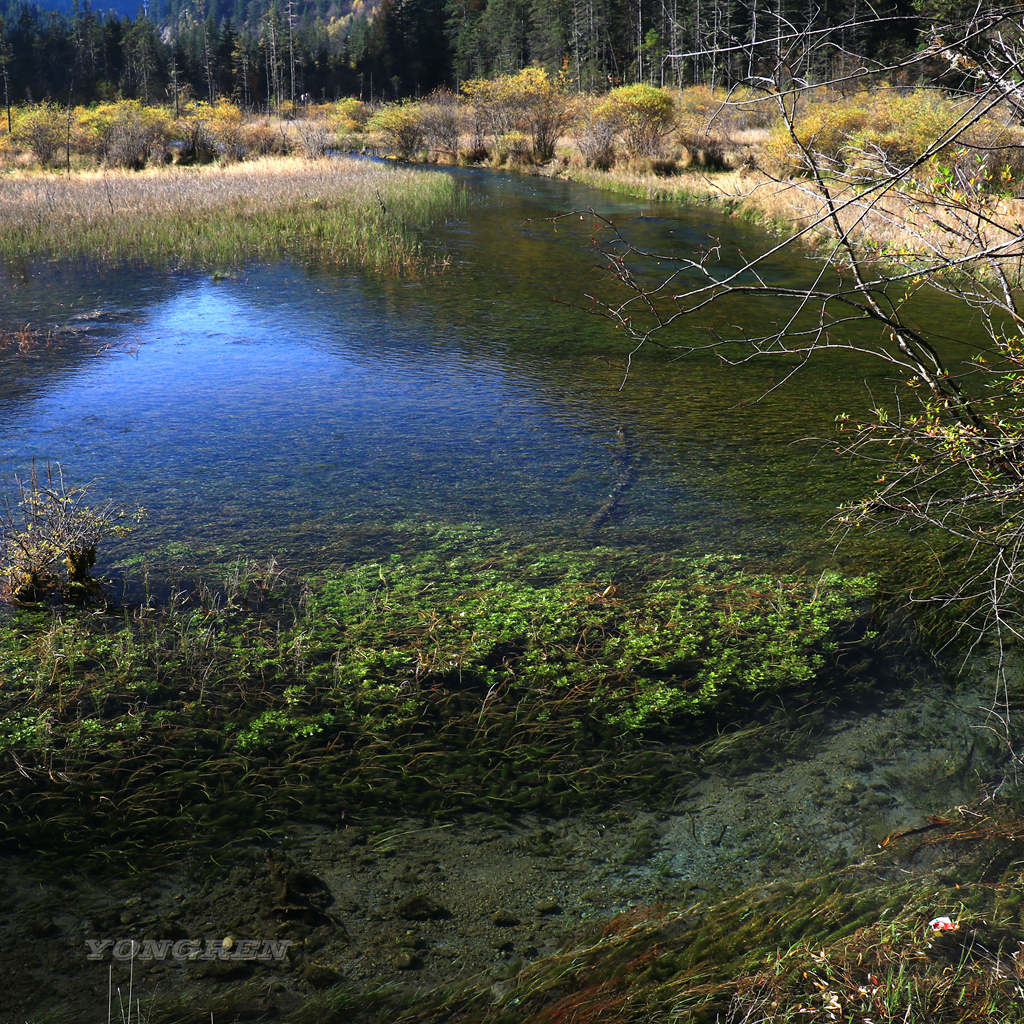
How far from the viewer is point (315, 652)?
4.09 m

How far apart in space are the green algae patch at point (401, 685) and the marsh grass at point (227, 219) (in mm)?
9698

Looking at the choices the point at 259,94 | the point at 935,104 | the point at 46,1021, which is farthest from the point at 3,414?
the point at 259,94

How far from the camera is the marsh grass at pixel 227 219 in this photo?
14.2 meters

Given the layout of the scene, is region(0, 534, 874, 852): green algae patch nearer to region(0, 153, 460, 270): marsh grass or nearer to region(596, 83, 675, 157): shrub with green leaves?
region(0, 153, 460, 270): marsh grass

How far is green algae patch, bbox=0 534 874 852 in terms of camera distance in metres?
3.22

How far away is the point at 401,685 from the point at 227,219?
48.4ft

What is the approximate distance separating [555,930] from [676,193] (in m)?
20.6

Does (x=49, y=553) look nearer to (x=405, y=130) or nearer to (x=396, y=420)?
(x=396, y=420)

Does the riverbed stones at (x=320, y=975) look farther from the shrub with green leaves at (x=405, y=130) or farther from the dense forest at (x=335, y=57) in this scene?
the dense forest at (x=335, y=57)

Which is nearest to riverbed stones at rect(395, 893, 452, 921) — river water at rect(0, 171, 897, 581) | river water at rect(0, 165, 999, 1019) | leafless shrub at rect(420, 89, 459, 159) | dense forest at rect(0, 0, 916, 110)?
river water at rect(0, 165, 999, 1019)

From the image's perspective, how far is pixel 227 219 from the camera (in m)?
16.2

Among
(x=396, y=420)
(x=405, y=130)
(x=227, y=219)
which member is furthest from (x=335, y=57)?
(x=396, y=420)

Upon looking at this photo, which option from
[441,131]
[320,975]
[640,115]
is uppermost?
[441,131]

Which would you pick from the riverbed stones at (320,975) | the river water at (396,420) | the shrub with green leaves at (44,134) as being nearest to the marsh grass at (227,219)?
the river water at (396,420)
